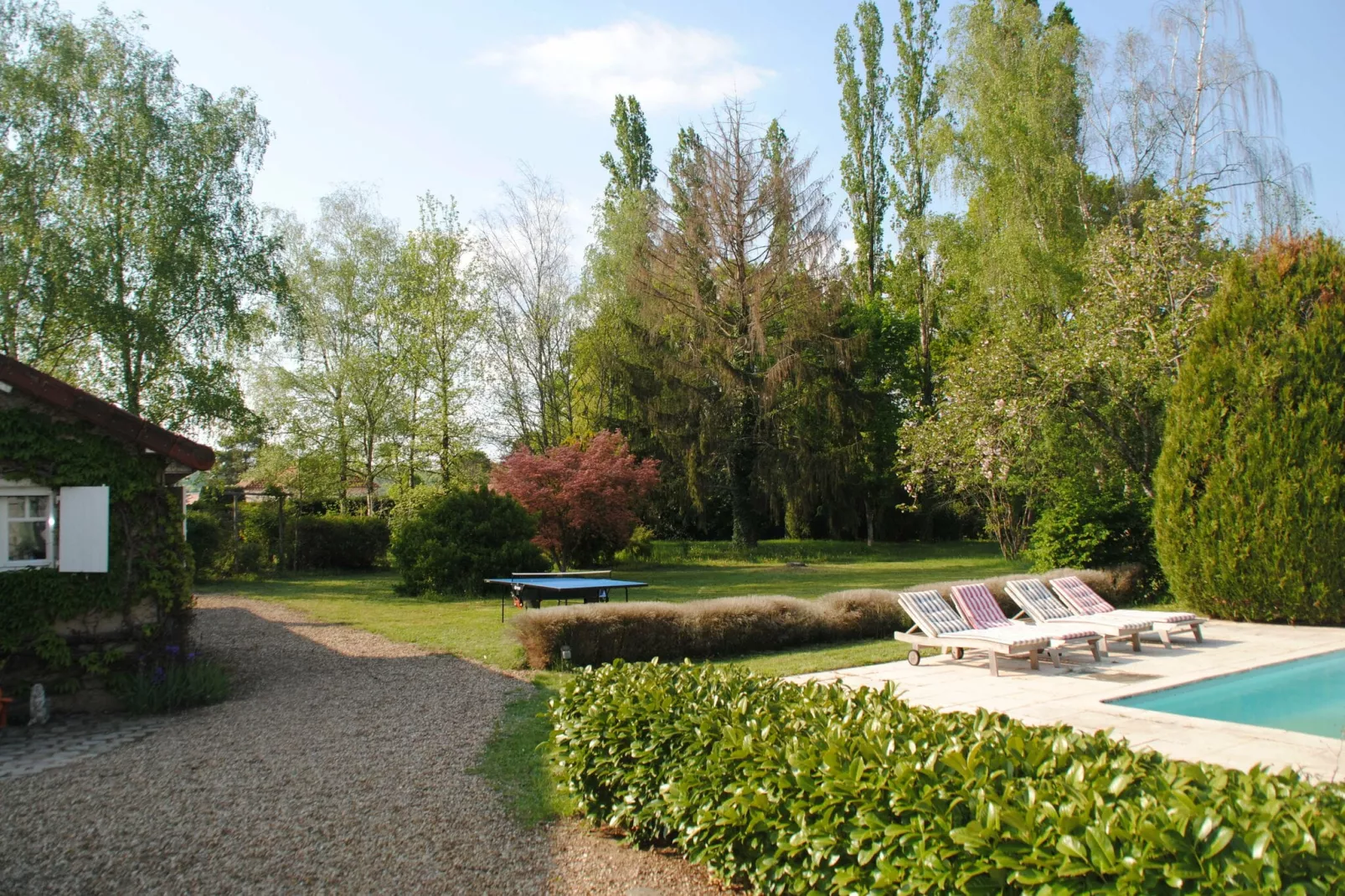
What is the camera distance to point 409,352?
3055 cm

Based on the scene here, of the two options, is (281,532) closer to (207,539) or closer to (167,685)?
(207,539)

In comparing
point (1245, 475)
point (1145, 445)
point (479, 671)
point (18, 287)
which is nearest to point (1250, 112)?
point (1145, 445)

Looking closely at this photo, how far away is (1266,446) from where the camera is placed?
12.4m

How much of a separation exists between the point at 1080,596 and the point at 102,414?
1185 cm

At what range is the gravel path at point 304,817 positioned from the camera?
453 centimetres

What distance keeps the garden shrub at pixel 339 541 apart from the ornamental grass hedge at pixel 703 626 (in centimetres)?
1880

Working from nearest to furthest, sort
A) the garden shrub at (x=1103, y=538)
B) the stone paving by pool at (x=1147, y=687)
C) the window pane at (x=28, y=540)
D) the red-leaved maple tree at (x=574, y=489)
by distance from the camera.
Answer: the stone paving by pool at (x=1147, y=687)
the window pane at (x=28, y=540)
the garden shrub at (x=1103, y=538)
the red-leaved maple tree at (x=574, y=489)

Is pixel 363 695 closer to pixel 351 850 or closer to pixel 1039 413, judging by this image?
pixel 351 850

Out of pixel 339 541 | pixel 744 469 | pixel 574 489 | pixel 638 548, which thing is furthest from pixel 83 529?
pixel 744 469

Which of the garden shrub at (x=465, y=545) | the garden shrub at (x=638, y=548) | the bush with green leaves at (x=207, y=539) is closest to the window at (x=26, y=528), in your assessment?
the garden shrub at (x=465, y=545)

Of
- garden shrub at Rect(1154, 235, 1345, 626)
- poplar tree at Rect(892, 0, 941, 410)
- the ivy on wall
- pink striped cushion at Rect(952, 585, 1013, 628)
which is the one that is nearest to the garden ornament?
the ivy on wall

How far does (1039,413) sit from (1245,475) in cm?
400

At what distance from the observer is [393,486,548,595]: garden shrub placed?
63.5 ft

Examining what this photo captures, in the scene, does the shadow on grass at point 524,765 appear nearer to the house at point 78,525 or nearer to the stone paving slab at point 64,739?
the stone paving slab at point 64,739
